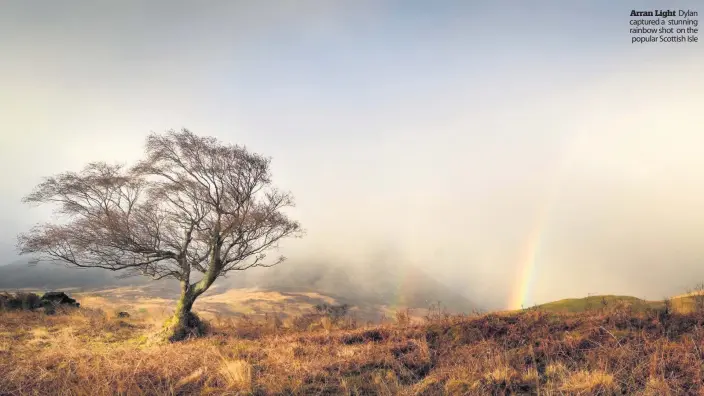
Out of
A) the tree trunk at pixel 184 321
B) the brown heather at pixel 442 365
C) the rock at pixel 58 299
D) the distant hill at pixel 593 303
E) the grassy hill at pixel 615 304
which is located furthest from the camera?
the rock at pixel 58 299

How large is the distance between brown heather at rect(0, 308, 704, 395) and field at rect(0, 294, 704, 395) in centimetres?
3

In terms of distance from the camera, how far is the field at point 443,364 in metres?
6.35

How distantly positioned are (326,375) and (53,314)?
1049 inches

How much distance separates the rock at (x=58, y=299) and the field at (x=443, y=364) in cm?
1748

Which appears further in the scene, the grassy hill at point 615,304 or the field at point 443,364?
the grassy hill at point 615,304

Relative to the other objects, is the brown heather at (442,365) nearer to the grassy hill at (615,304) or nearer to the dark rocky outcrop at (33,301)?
the grassy hill at (615,304)

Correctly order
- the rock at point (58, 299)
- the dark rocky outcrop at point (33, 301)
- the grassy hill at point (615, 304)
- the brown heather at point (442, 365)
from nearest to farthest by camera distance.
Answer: the brown heather at point (442, 365) < the grassy hill at point (615, 304) < the dark rocky outcrop at point (33, 301) < the rock at point (58, 299)

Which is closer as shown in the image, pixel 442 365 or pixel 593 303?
pixel 442 365

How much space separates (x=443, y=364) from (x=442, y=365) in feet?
0.27

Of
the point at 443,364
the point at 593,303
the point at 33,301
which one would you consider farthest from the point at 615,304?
the point at 33,301

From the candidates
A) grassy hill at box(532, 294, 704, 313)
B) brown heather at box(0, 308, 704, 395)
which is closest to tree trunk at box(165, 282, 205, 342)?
brown heather at box(0, 308, 704, 395)

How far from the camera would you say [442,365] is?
8141 mm

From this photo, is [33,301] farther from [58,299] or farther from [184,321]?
[184,321]

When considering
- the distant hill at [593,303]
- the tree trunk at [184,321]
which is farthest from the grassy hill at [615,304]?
the tree trunk at [184,321]
